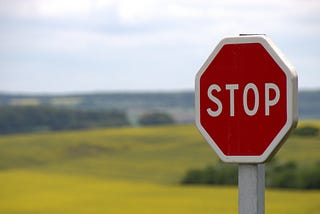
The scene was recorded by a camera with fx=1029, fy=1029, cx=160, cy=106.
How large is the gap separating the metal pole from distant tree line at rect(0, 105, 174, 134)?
6060cm

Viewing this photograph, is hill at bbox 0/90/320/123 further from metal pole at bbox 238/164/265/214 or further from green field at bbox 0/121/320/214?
metal pole at bbox 238/164/265/214

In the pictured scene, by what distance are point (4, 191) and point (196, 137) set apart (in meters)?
17.7

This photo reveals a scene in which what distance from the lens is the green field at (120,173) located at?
24.9 m

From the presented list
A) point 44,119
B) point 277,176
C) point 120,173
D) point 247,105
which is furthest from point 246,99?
point 44,119

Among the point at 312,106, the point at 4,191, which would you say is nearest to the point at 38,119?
the point at 312,106

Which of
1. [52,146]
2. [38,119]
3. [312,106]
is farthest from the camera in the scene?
[38,119]

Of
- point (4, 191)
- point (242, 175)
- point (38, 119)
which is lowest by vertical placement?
point (38, 119)

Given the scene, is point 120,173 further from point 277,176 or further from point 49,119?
point 49,119

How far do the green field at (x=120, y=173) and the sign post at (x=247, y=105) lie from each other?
17851 mm

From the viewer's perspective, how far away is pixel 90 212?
23.3 metres

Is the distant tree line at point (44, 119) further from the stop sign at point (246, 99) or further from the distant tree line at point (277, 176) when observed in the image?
the stop sign at point (246, 99)

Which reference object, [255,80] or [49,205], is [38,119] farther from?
[255,80]

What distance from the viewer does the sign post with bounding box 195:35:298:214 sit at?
2.97m

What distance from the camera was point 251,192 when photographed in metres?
2.96
